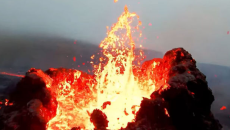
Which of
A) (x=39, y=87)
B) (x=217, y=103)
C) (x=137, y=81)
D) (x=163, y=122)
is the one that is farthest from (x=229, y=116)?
(x=39, y=87)

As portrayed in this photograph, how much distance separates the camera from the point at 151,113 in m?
13.9

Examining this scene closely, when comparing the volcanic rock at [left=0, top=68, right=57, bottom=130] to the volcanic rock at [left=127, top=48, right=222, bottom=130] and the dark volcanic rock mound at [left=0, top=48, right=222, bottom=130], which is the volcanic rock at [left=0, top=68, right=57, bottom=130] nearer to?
the dark volcanic rock mound at [left=0, top=48, right=222, bottom=130]

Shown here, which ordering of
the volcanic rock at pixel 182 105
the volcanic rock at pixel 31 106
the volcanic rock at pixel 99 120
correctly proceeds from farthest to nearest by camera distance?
the volcanic rock at pixel 99 120 → the volcanic rock at pixel 182 105 → the volcanic rock at pixel 31 106

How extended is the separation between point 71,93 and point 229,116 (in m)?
74.7

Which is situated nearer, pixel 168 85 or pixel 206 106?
pixel 168 85

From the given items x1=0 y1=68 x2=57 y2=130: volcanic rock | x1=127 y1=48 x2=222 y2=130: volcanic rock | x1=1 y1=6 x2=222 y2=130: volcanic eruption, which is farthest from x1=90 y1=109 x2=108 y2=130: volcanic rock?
x1=0 y1=68 x2=57 y2=130: volcanic rock

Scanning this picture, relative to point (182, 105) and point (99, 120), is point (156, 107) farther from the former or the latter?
point (99, 120)

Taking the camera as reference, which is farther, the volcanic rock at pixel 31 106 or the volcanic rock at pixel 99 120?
the volcanic rock at pixel 99 120

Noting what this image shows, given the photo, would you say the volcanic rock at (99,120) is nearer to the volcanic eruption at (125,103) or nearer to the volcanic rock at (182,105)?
the volcanic eruption at (125,103)

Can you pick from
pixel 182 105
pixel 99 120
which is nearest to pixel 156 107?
pixel 182 105

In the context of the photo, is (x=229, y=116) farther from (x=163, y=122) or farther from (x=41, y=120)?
(x=41, y=120)

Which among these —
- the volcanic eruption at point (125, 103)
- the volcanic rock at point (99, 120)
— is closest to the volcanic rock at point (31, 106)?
the volcanic eruption at point (125, 103)

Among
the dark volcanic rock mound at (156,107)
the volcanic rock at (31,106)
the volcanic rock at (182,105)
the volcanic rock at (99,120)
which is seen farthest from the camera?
the volcanic rock at (99,120)

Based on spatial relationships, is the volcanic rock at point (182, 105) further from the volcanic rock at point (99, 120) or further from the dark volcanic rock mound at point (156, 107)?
the volcanic rock at point (99, 120)
